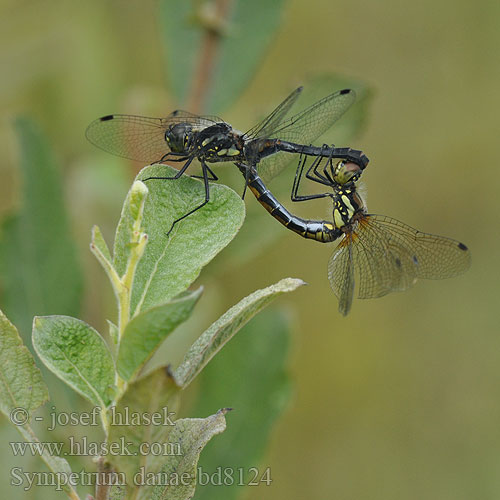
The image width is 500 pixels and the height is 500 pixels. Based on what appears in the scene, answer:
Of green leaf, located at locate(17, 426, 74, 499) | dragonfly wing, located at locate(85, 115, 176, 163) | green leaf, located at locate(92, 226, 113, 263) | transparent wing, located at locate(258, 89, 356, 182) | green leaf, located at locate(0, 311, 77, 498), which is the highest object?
transparent wing, located at locate(258, 89, 356, 182)

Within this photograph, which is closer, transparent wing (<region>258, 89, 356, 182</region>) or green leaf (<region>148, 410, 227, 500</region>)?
green leaf (<region>148, 410, 227, 500</region>)

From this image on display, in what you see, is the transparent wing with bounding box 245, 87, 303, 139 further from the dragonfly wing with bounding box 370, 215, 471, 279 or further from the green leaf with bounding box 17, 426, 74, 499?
the green leaf with bounding box 17, 426, 74, 499

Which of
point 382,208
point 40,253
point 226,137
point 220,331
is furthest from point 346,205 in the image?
point 382,208

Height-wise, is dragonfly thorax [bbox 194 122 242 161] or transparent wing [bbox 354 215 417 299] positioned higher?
dragonfly thorax [bbox 194 122 242 161]

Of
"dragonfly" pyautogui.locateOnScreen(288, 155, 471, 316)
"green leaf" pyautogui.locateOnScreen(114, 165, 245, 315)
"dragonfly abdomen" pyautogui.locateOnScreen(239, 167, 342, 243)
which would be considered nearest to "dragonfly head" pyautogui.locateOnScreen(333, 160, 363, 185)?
"dragonfly" pyautogui.locateOnScreen(288, 155, 471, 316)

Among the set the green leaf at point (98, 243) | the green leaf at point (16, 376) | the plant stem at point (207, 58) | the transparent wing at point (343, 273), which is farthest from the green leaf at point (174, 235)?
the plant stem at point (207, 58)

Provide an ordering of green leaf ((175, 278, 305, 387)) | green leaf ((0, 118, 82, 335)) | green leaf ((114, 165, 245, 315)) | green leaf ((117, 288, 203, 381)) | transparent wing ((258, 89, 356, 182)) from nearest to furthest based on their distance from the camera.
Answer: green leaf ((117, 288, 203, 381))
green leaf ((175, 278, 305, 387))
green leaf ((114, 165, 245, 315))
green leaf ((0, 118, 82, 335))
transparent wing ((258, 89, 356, 182))

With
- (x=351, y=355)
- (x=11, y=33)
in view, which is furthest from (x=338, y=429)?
(x=11, y=33)

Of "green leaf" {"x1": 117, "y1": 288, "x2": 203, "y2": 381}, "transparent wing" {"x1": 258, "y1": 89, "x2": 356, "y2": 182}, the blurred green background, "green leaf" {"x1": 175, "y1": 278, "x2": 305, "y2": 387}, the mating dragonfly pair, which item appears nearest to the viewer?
"green leaf" {"x1": 117, "y1": 288, "x2": 203, "y2": 381}
